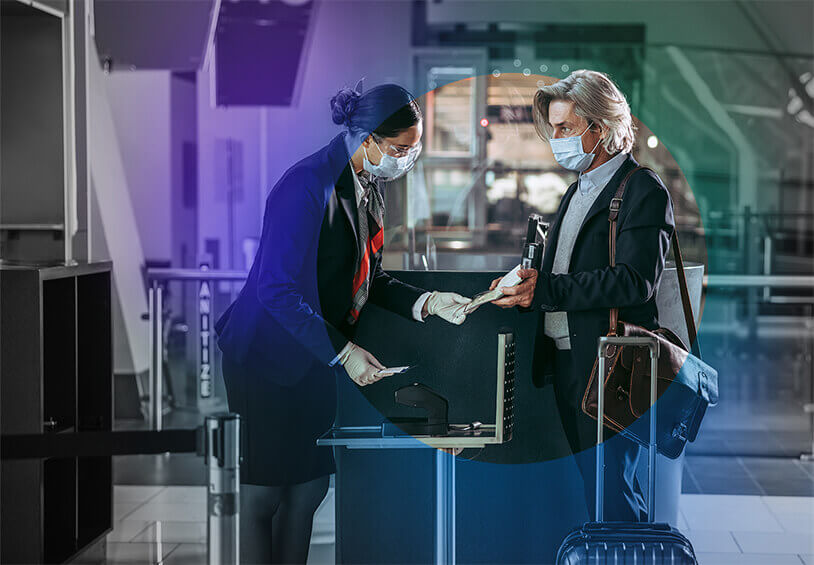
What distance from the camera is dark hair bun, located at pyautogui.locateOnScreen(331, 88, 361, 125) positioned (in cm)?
208

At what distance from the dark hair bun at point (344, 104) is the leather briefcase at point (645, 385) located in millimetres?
650

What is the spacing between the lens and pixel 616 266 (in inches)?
Answer: 80.6

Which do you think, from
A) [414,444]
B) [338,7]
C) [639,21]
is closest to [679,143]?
[639,21]

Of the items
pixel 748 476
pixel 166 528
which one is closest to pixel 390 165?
Result: pixel 166 528

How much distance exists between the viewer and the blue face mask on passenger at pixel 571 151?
7.03ft

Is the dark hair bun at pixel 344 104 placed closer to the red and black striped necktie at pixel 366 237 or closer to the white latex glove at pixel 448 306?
the red and black striped necktie at pixel 366 237

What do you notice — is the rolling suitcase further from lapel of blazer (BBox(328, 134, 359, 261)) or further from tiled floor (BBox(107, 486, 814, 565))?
tiled floor (BBox(107, 486, 814, 565))

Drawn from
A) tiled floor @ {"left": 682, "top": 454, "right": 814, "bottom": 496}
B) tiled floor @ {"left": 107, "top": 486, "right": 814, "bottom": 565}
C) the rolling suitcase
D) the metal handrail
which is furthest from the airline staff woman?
tiled floor @ {"left": 682, "top": 454, "right": 814, "bottom": 496}

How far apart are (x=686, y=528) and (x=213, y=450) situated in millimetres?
2070

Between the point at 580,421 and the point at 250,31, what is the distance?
535cm

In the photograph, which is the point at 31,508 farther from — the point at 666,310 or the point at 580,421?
the point at 666,310

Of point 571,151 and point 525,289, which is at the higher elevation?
point 571,151

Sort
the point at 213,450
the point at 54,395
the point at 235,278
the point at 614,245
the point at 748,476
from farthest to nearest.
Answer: the point at 235,278 → the point at 748,476 → the point at 54,395 → the point at 614,245 → the point at 213,450

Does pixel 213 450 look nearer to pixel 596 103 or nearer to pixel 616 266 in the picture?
pixel 616 266
